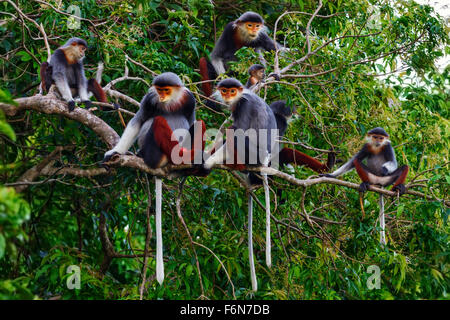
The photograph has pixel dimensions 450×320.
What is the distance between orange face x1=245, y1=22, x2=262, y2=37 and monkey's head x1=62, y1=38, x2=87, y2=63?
185 centimetres

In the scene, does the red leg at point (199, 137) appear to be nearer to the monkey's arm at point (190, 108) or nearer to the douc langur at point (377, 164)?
the monkey's arm at point (190, 108)

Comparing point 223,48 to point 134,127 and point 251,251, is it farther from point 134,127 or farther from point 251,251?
point 251,251

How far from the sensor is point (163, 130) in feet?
11.6

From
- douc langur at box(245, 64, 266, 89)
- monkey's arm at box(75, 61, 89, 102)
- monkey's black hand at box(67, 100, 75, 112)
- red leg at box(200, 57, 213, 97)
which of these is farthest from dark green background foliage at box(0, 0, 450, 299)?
monkey's black hand at box(67, 100, 75, 112)

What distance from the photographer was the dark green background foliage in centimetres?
391

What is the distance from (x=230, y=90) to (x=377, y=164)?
158 centimetres

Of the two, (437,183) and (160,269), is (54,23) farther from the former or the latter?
(437,183)

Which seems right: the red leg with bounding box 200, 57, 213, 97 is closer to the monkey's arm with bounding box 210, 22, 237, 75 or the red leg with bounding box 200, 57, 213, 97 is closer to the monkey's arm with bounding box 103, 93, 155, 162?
the monkey's arm with bounding box 210, 22, 237, 75

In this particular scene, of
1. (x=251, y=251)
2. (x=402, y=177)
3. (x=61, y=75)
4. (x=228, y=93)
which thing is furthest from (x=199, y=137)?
(x=402, y=177)

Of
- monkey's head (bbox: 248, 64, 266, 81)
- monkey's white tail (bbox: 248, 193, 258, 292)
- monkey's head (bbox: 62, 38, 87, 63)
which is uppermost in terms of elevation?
monkey's head (bbox: 248, 64, 266, 81)

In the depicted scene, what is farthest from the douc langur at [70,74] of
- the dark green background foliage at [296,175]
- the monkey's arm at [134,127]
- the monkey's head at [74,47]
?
the monkey's arm at [134,127]

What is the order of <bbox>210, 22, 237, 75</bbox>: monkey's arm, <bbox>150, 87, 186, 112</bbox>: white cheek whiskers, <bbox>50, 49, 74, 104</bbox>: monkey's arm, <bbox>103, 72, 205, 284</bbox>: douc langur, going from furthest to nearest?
<bbox>210, 22, 237, 75</bbox>: monkey's arm
<bbox>50, 49, 74, 104</bbox>: monkey's arm
<bbox>150, 87, 186, 112</bbox>: white cheek whiskers
<bbox>103, 72, 205, 284</bbox>: douc langur

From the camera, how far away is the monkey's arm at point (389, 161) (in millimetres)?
4602

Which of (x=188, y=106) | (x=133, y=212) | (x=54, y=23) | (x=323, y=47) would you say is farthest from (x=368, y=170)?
(x=54, y=23)
